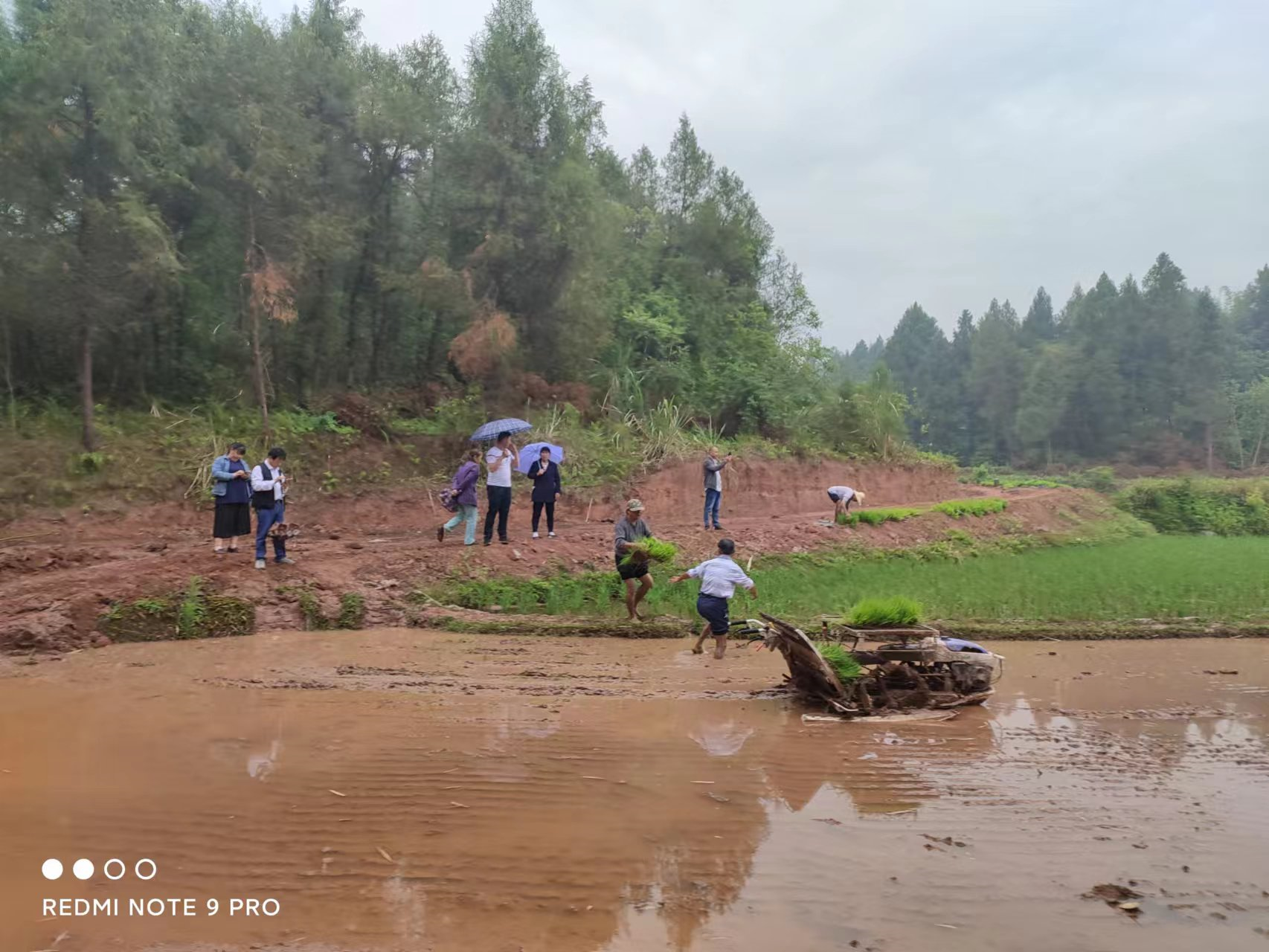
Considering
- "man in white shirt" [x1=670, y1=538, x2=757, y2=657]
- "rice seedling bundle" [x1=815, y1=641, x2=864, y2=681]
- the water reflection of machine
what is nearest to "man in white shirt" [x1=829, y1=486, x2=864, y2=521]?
"man in white shirt" [x1=670, y1=538, x2=757, y2=657]

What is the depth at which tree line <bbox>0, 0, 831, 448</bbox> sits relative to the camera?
1622 cm

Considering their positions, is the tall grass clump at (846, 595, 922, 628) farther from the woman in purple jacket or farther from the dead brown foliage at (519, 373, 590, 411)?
the dead brown foliage at (519, 373, 590, 411)

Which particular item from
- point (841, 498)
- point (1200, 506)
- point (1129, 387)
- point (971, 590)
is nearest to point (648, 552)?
point (971, 590)

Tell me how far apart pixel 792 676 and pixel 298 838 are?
4.97m

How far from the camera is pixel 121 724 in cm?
693

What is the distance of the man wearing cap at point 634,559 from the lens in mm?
11656

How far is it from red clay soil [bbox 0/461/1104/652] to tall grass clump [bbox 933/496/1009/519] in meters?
0.34

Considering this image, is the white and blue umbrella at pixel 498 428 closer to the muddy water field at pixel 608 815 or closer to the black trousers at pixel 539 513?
the black trousers at pixel 539 513

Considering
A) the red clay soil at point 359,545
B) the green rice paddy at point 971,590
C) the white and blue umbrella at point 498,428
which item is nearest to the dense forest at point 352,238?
the red clay soil at point 359,545

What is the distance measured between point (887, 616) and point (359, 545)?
9.55 metres

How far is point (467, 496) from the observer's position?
13758 millimetres

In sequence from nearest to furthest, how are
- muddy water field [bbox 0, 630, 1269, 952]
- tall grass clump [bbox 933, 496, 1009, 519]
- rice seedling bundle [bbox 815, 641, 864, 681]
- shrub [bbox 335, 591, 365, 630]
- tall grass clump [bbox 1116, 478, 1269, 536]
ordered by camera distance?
muddy water field [bbox 0, 630, 1269, 952] < rice seedling bundle [bbox 815, 641, 864, 681] < shrub [bbox 335, 591, 365, 630] < tall grass clump [bbox 933, 496, 1009, 519] < tall grass clump [bbox 1116, 478, 1269, 536]

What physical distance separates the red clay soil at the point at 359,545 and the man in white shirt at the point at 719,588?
4.44m

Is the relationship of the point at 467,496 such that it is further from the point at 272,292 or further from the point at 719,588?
the point at 272,292
